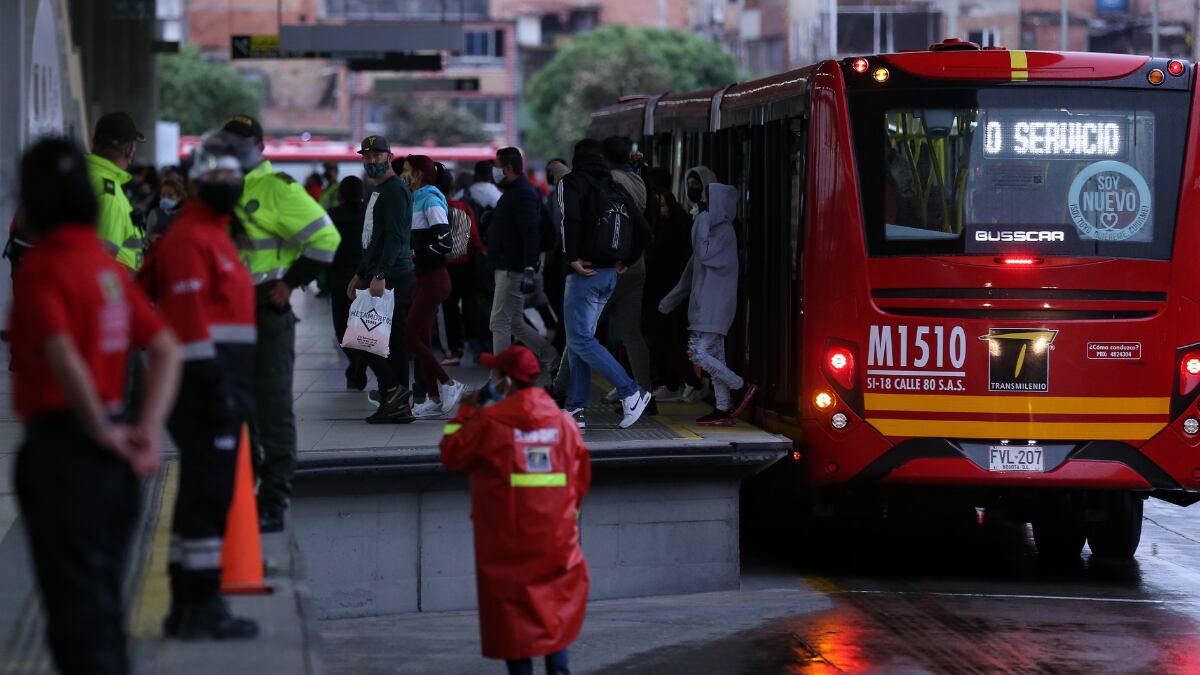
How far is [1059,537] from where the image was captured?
12219 mm

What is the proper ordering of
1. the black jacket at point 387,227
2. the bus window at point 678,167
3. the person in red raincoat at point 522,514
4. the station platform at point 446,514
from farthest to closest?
the bus window at point 678,167 < the black jacket at point 387,227 < the station platform at point 446,514 < the person in red raincoat at point 522,514

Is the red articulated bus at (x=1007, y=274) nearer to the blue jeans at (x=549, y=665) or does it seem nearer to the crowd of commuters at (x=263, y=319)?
the crowd of commuters at (x=263, y=319)

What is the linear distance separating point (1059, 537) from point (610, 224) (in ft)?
11.2

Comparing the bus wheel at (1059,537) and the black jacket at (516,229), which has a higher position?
the black jacket at (516,229)

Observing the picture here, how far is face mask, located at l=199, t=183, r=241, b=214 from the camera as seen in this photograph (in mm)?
6516

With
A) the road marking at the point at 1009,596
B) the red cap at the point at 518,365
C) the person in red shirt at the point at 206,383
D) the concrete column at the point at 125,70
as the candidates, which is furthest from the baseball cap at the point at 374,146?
the concrete column at the point at 125,70

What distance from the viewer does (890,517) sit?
13703 mm

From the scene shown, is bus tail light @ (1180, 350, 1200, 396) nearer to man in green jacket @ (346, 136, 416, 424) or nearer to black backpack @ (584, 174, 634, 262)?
black backpack @ (584, 174, 634, 262)

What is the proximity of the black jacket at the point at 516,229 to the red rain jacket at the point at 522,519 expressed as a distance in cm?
509

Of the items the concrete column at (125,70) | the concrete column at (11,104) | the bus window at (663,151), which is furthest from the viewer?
the concrete column at (125,70)

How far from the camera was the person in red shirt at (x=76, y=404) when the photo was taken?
4.94 m

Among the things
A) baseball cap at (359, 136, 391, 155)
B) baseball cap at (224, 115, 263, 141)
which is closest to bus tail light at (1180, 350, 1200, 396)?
baseball cap at (359, 136, 391, 155)

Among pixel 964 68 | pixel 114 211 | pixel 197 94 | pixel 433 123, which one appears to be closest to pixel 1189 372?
pixel 964 68

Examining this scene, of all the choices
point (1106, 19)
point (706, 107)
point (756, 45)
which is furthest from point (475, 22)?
point (706, 107)
